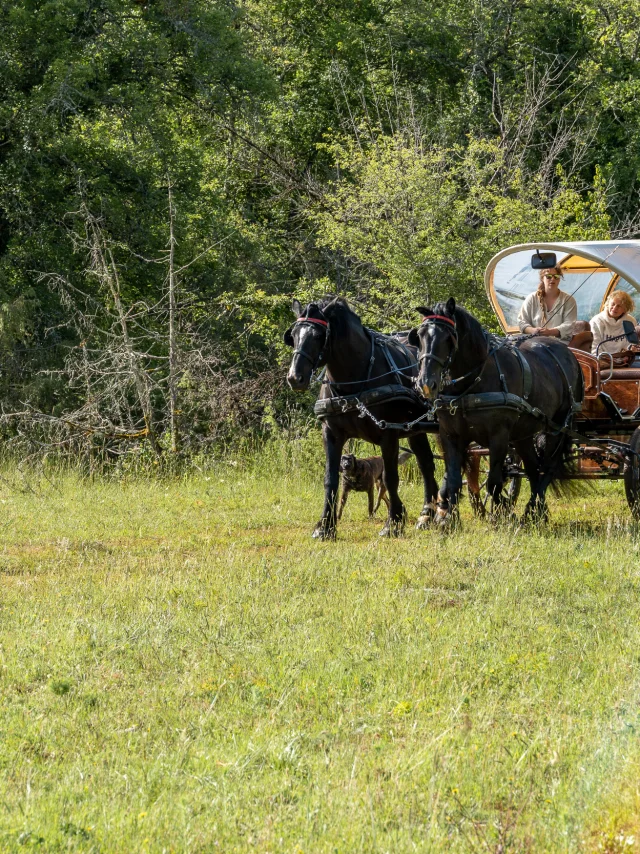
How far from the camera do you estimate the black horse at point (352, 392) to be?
10820 millimetres

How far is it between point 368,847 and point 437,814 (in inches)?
14.6

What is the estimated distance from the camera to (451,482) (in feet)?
34.9

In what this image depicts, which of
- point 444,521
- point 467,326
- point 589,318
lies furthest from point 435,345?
point 589,318

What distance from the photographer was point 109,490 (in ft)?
49.6

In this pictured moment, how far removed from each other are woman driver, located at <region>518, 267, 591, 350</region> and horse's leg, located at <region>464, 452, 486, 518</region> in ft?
4.99

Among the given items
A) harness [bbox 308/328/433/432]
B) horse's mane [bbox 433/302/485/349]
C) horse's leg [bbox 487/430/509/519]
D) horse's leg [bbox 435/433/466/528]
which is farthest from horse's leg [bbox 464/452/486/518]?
horse's mane [bbox 433/302/485/349]

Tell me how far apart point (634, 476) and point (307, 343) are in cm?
341

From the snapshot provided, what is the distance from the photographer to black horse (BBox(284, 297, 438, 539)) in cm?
1082

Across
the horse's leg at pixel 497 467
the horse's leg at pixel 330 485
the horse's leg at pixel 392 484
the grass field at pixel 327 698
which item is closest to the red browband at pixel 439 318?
the horse's leg at pixel 497 467

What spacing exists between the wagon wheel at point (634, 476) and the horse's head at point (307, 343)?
3.11 meters

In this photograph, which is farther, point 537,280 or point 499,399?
point 537,280

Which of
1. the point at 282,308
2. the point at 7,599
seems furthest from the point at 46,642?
the point at 282,308

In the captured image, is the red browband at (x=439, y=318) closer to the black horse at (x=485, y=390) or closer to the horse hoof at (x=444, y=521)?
the black horse at (x=485, y=390)

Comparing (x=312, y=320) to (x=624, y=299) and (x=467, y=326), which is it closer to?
(x=467, y=326)
